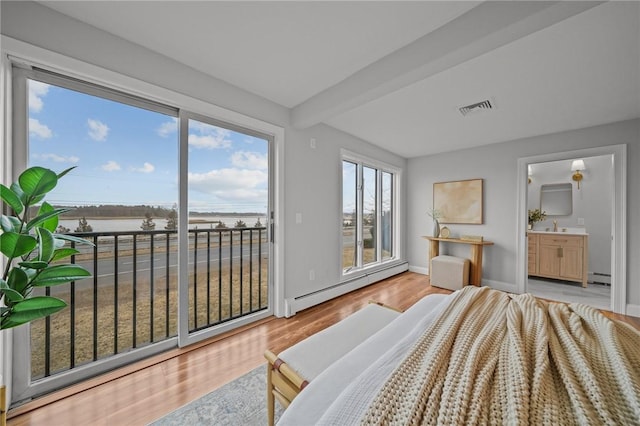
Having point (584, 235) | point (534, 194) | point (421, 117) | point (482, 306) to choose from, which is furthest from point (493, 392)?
point (534, 194)

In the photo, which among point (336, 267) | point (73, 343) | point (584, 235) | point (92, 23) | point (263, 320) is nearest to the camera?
point (92, 23)

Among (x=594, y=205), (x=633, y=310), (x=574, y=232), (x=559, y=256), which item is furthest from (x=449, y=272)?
(x=594, y=205)

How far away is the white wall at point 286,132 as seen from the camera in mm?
1436

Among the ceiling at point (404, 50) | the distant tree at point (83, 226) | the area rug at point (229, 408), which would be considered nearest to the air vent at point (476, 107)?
the ceiling at point (404, 50)

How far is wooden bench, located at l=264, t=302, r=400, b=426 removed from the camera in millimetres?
1110

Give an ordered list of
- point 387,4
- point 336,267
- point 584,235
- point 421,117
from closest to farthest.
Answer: point 387,4
point 421,117
point 336,267
point 584,235

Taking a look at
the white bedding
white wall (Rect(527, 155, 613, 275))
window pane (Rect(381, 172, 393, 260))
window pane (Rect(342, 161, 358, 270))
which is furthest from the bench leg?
white wall (Rect(527, 155, 613, 275))

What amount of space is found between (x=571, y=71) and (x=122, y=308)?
426cm

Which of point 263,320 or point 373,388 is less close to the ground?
point 373,388

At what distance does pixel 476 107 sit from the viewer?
2.60 meters

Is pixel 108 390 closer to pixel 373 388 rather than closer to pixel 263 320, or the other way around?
pixel 263 320

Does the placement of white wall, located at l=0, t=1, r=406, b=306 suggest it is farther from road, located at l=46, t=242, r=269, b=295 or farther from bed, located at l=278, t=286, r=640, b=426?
bed, located at l=278, t=286, r=640, b=426

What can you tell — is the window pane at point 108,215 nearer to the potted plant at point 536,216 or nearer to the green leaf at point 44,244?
the green leaf at point 44,244

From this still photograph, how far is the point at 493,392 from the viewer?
78 centimetres
